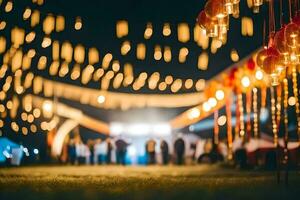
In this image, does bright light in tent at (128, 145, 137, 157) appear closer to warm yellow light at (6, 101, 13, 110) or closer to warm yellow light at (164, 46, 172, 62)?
warm yellow light at (6, 101, 13, 110)

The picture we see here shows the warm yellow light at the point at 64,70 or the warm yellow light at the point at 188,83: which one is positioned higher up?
the warm yellow light at the point at 188,83

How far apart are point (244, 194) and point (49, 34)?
961 cm

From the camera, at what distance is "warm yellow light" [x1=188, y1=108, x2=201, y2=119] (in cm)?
2248

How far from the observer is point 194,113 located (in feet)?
75.3

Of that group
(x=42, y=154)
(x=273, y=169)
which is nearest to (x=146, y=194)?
(x=273, y=169)

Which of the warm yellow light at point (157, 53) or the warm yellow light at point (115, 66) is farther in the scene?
the warm yellow light at point (115, 66)

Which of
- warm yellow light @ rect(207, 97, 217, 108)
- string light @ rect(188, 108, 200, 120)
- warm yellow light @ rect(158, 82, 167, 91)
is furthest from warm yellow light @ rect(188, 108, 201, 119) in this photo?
warm yellow light @ rect(207, 97, 217, 108)

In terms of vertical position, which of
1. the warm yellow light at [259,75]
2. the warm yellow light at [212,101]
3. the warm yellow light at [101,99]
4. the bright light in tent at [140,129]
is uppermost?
the warm yellow light at [101,99]

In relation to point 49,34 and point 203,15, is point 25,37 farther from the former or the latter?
point 203,15

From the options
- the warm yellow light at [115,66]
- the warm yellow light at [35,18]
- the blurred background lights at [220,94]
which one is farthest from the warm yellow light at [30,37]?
the blurred background lights at [220,94]

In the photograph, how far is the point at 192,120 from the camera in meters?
24.2

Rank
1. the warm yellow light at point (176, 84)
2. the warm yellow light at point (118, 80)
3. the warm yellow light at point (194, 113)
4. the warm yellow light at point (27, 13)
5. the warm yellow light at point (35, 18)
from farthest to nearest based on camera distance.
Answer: the warm yellow light at point (194, 113), the warm yellow light at point (176, 84), the warm yellow light at point (118, 80), the warm yellow light at point (35, 18), the warm yellow light at point (27, 13)

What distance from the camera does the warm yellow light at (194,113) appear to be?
73.7 feet

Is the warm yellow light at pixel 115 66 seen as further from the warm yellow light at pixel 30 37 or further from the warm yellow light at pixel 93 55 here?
the warm yellow light at pixel 30 37
